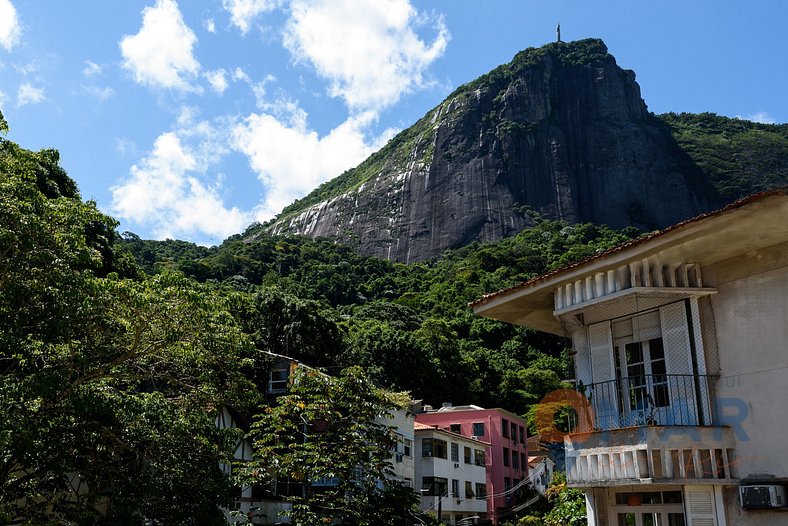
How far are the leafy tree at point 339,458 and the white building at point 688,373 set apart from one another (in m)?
5.32

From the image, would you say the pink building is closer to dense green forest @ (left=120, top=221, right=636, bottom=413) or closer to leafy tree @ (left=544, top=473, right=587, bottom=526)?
dense green forest @ (left=120, top=221, right=636, bottom=413)

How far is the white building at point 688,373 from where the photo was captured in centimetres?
919

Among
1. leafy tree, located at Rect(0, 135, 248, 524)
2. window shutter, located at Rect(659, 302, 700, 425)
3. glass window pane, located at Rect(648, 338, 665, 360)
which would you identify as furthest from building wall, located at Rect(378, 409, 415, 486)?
window shutter, located at Rect(659, 302, 700, 425)

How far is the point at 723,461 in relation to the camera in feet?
30.8

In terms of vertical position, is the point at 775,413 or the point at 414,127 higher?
the point at 414,127

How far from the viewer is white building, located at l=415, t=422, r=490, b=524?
3775 centimetres

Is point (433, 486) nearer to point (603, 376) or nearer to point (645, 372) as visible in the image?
point (603, 376)

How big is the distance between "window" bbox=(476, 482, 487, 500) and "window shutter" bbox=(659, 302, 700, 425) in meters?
35.0

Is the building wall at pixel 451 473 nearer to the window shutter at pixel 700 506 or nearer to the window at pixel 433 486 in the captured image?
the window at pixel 433 486

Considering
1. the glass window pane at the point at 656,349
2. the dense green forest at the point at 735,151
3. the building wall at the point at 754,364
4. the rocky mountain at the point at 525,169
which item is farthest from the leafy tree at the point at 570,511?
the dense green forest at the point at 735,151

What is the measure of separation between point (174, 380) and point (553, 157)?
137247 mm

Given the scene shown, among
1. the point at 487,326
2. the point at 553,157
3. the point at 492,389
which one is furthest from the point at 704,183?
the point at 492,389

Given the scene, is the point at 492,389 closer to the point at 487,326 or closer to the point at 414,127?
the point at 487,326

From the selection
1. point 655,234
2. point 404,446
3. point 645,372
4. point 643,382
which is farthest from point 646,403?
point 404,446
